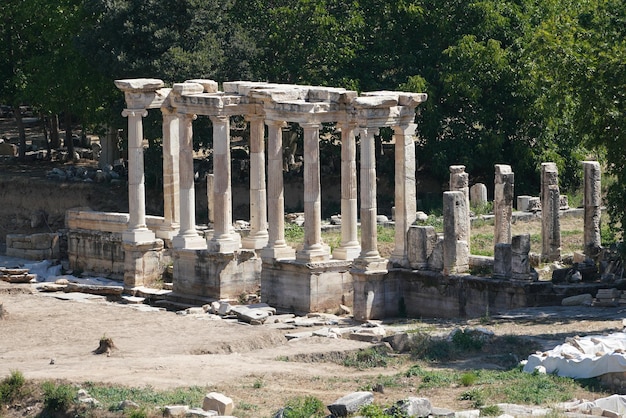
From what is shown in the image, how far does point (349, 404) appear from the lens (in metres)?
32.8

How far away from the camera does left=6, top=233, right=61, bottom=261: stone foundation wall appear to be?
173 feet

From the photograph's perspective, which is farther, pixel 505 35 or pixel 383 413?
pixel 505 35

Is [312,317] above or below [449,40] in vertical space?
below

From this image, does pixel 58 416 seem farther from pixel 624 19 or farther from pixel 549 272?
pixel 624 19

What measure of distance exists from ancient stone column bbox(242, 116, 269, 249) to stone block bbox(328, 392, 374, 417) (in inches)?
568

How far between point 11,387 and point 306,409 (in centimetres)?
641

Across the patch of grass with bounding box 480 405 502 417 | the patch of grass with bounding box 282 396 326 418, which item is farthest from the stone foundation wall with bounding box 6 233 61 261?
the patch of grass with bounding box 480 405 502 417

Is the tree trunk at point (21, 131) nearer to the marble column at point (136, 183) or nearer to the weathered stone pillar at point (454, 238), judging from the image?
the marble column at point (136, 183)

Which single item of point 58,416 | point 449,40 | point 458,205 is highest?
point 449,40

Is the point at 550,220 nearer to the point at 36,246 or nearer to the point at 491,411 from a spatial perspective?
the point at 491,411

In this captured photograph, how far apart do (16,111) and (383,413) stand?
34230mm

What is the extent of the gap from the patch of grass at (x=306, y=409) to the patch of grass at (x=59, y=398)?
4.21m

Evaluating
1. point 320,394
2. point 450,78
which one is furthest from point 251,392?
point 450,78

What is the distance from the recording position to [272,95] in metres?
45.1
